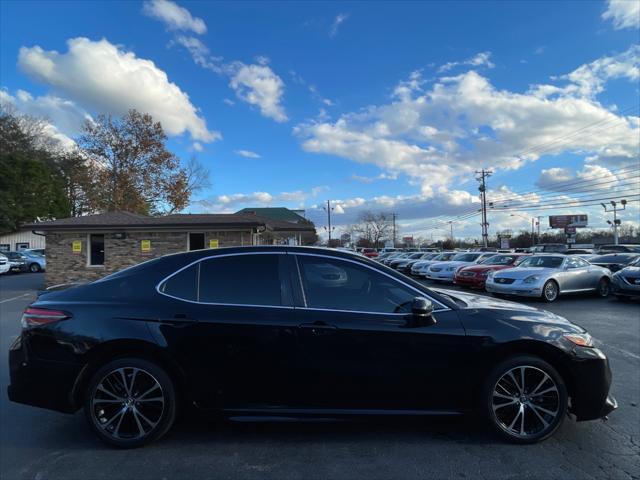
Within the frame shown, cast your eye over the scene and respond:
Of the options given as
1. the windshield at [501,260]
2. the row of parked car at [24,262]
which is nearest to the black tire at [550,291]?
the windshield at [501,260]

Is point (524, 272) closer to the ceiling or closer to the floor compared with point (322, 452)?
closer to the ceiling

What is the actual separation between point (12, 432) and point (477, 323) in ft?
13.7

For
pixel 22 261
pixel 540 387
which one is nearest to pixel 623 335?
pixel 540 387

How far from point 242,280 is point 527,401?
2575 mm

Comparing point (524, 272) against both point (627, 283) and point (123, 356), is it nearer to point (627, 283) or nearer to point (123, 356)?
point (627, 283)

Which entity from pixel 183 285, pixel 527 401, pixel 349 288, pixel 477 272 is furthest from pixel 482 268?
pixel 183 285

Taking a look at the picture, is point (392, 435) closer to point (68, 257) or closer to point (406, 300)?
point (406, 300)

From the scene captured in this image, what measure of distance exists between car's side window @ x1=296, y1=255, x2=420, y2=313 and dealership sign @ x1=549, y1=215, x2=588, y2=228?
81108mm

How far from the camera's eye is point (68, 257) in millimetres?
19812

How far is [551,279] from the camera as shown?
12.9 metres

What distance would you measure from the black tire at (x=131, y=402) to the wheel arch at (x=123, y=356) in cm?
5

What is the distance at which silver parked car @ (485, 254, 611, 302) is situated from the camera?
1283 centimetres

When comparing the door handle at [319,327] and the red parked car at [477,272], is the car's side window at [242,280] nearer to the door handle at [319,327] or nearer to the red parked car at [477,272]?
the door handle at [319,327]

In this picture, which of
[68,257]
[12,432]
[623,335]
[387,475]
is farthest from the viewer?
[68,257]
